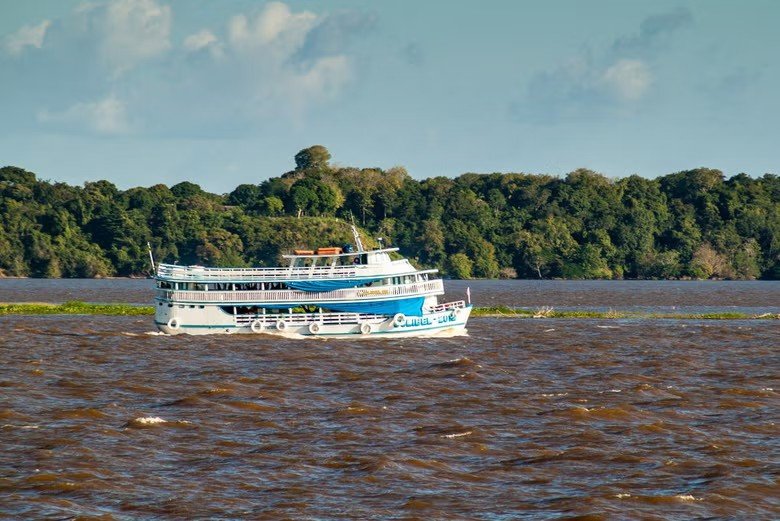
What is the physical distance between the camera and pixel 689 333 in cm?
8500

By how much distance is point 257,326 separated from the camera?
75.0 m

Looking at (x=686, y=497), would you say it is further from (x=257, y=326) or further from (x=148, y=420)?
(x=257, y=326)

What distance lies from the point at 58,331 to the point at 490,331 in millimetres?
29506

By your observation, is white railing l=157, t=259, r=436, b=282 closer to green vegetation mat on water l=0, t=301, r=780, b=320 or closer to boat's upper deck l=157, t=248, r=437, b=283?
boat's upper deck l=157, t=248, r=437, b=283

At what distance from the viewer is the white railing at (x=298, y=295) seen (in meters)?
74.1

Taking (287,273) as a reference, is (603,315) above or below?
below

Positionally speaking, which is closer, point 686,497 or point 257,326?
point 686,497

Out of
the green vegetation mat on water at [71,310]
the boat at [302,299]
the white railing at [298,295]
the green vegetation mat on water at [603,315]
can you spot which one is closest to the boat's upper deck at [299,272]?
the boat at [302,299]

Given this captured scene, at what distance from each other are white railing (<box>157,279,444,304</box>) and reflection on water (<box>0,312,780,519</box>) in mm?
4690

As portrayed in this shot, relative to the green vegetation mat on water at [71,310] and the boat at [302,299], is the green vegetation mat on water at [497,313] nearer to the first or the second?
the green vegetation mat on water at [71,310]

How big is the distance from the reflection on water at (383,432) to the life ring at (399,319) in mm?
4957

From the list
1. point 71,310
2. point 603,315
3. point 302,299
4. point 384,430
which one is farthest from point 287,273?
point 603,315

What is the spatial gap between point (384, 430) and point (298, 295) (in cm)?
3319

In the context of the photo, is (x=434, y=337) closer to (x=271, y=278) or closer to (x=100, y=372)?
(x=271, y=278)
